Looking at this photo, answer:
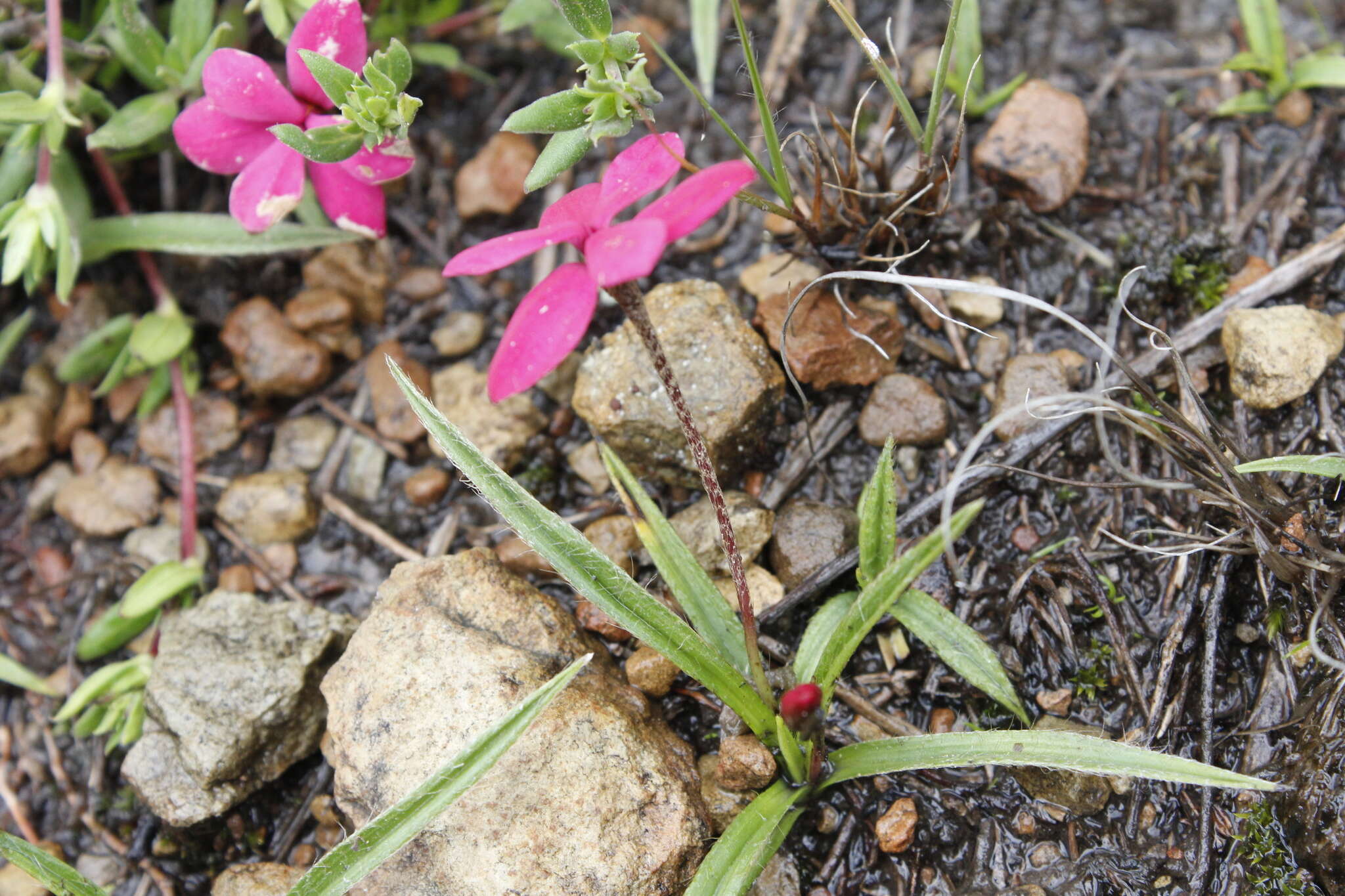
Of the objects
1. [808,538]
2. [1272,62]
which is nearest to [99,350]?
[808,538]

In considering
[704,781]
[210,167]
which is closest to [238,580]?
[210,167]

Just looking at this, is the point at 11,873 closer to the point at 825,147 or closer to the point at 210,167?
the point at 210,167

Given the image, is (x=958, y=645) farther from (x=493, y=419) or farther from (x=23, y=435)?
(x=23, y=435)

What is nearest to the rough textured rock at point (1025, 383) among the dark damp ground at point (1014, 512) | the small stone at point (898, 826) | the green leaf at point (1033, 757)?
the dark damp ground at point (1014, 512)

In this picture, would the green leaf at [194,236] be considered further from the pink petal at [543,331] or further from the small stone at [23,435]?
the pink petal at [543,331]

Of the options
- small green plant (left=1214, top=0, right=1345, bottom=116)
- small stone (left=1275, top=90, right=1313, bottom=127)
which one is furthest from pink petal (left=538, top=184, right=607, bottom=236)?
small stone (left=1275, top=90, right=1313, bottom=127)

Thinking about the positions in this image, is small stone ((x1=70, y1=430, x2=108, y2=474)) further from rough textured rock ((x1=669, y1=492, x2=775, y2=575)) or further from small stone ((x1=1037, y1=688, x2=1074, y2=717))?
small stone ((x1=1037, y1=688, x2=1074, y2=717))
